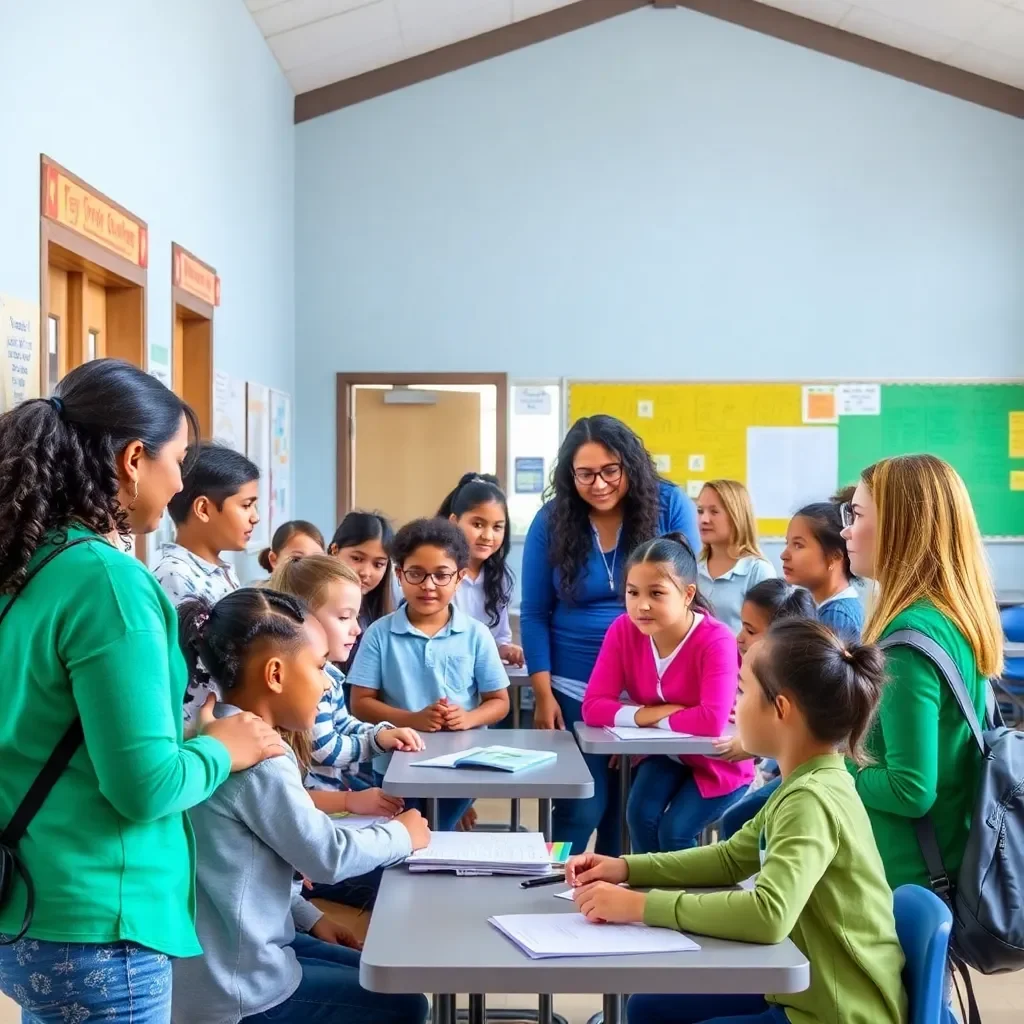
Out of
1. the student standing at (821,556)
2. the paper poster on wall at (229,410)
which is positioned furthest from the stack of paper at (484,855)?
the paper poster on wall at (229,410)

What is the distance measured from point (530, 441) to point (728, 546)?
7.79 feet

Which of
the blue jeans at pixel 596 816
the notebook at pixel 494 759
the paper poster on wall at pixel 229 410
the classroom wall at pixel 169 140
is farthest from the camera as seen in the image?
the paper poster on wall at pixel 229 410

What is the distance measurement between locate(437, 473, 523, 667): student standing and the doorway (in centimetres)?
272

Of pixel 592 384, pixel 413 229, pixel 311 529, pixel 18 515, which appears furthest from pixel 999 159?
pixel 18 515

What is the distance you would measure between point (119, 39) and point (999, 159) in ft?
16.5

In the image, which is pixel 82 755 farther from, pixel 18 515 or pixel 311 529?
pixel 311 529

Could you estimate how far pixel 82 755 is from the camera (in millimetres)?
1357

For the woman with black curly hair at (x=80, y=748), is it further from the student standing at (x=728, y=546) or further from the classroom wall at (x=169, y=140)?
the student standing at (x=728, y=546)

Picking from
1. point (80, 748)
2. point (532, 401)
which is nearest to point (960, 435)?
point (532, 401)

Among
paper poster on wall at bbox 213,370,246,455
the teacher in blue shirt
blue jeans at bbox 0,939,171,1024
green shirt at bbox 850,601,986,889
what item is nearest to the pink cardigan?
the teacher in blue shirt

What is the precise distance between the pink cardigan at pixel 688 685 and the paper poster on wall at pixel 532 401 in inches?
150

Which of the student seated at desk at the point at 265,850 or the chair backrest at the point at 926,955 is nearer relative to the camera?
the chair backrest at the point at 926,955

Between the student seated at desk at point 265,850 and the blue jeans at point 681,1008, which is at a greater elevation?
the student seated at desk at point 265,850

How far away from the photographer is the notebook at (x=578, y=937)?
1453 mm
